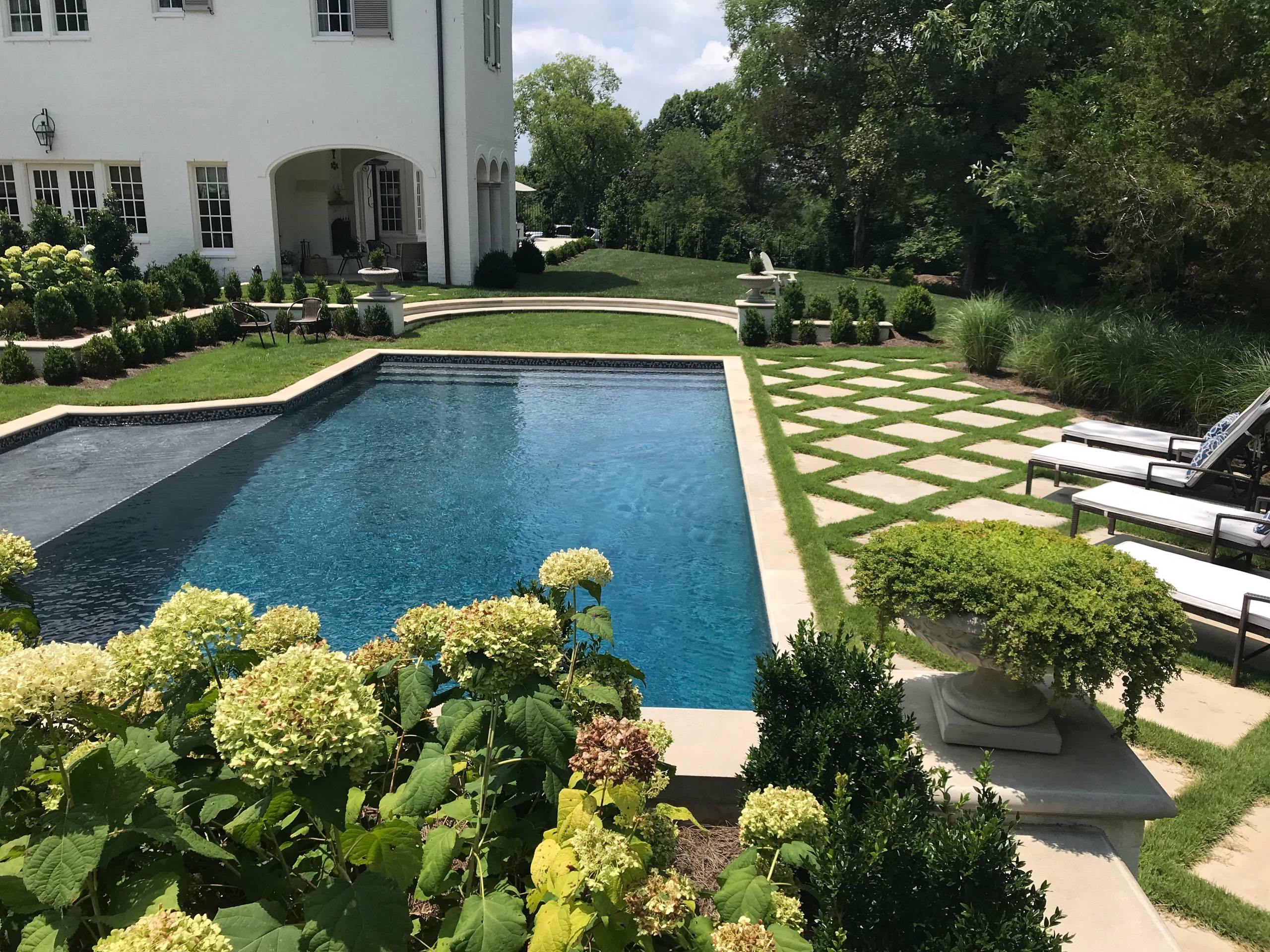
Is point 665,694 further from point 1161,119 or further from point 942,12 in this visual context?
point 942,12

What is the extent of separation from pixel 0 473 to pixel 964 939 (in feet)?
30.8

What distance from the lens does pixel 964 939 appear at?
2.02m

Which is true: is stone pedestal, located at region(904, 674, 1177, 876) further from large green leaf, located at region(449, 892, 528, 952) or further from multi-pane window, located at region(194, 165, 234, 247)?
multi-pane window, located at region(194, 165, 234, 247)

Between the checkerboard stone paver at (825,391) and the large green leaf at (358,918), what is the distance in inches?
390

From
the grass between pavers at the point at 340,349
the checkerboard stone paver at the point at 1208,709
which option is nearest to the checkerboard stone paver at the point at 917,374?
the grass between pavers at the point at 340,349

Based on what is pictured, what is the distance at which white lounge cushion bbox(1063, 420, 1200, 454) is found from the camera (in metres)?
7.61

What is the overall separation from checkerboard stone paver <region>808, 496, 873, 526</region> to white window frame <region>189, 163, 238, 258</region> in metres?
18.8

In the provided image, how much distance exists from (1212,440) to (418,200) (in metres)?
20.8

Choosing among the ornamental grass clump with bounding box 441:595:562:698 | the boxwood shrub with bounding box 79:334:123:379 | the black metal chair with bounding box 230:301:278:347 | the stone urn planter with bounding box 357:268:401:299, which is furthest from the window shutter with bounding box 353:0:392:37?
the ornamental grass clump with bounding box 441:595:562:698

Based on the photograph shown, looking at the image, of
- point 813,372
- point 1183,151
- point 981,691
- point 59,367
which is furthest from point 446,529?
point 1183,151

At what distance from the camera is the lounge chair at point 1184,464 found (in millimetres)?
6414

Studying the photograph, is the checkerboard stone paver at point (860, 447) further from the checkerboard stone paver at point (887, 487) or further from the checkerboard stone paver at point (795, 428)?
the checkerboard stone paver at point (887, 487)

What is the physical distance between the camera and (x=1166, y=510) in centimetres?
594

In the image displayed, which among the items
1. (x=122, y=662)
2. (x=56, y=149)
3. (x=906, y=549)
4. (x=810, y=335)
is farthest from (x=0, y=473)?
(x=56, y=149)
